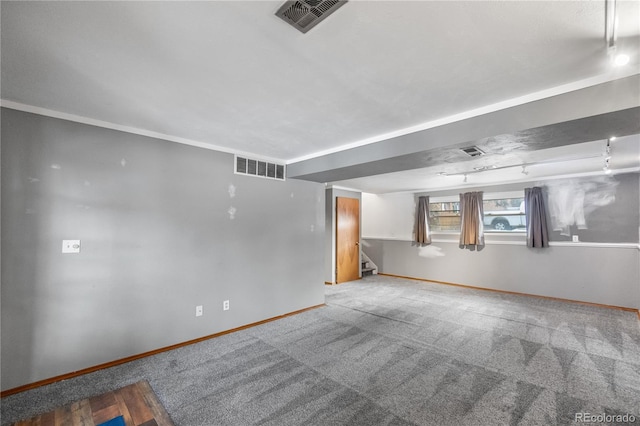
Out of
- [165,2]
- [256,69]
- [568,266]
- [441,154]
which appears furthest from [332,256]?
[165,2]

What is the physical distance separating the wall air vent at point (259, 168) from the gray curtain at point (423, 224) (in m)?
4.16

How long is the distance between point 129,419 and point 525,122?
3.71m

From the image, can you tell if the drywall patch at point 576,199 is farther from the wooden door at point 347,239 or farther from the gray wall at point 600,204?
the wooden door at point 347,239

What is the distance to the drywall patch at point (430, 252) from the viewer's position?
21.9 feet

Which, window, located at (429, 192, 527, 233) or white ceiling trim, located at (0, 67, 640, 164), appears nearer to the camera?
white ceiling trim, located at (0, 67, 640, 164)

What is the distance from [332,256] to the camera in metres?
6.51

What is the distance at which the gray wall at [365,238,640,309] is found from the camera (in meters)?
4.60

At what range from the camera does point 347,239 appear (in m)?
6.77

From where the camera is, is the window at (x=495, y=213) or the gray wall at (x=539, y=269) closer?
the gray wall at (x=539, y=269)

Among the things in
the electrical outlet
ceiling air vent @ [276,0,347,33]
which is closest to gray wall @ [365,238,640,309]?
ceiling air vent @ [276,0,347,33]

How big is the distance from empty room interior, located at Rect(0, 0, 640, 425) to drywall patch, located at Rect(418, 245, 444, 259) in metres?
2.28

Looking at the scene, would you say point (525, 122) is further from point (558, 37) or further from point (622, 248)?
point (622, 248)

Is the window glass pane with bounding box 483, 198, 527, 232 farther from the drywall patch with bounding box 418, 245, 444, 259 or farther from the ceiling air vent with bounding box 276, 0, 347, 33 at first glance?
the ceiling air vent with bounding box 276, 0, 347, 33

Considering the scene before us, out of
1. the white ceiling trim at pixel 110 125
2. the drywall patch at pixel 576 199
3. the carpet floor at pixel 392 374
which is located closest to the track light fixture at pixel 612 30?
the carpet floor at pixel 392 374
